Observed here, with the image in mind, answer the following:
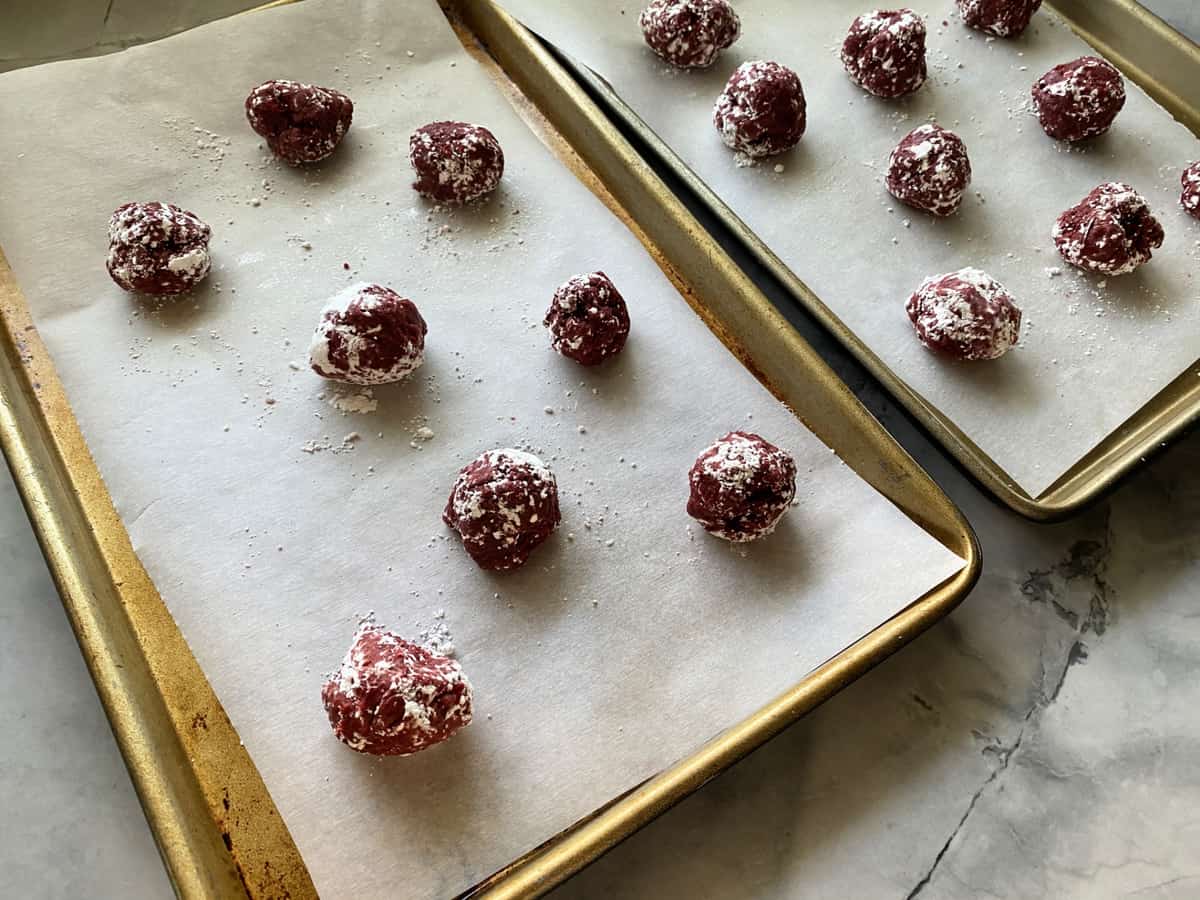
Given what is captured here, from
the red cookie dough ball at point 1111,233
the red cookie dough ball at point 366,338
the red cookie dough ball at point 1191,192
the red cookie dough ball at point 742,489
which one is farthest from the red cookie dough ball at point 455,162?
the red cookie dough ball at point 1191,192

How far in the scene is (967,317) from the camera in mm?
1094

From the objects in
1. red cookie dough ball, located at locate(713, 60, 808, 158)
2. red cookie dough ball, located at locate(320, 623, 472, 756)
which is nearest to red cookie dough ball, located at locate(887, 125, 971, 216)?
red cookie dough ball, located at locate(713, 60, 808, 158)

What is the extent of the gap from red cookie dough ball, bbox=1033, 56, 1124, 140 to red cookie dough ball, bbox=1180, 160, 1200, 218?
0.12m

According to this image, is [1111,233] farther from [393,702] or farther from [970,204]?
[393,702]

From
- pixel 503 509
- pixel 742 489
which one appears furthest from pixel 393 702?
pixel 742 489

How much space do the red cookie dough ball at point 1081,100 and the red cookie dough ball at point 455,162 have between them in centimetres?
73

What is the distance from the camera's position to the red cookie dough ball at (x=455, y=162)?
3.88ft

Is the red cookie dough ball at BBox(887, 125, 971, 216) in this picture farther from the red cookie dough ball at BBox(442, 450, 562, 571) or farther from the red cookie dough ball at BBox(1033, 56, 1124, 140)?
the red cookie dough ball at BBox(442, 450, 562, 571)

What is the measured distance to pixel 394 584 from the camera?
3.18ft

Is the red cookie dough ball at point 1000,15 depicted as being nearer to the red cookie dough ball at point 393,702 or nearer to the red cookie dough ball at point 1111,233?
the red cookie dough ball at point 1111,233

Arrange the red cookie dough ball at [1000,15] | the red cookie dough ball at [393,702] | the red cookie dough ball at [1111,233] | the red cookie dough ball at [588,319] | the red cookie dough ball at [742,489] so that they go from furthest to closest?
the red cookie dough ball at [1000,15]
the red cookie dough ball at [1111,233]
the red cookie dough ball at [588,319]
the red cookie dough ball at [742,489]
the red cookie dough ball at [393,702]

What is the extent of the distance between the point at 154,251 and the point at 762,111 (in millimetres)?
738

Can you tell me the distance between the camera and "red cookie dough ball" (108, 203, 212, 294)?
1.08m

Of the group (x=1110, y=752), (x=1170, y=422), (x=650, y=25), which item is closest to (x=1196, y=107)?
(x=1170, y=422)
